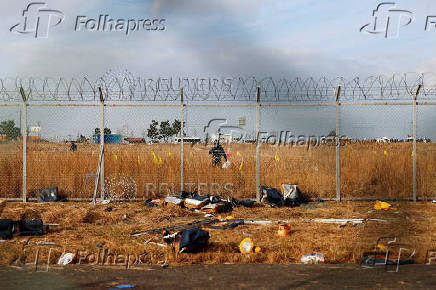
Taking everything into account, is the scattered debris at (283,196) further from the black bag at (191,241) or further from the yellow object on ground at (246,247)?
the black bag at (191,241)

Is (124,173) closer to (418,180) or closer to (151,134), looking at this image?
(151,134)

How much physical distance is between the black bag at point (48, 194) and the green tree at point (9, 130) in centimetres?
214

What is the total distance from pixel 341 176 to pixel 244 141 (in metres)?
2.74

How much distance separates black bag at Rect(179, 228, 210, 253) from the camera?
6297mm

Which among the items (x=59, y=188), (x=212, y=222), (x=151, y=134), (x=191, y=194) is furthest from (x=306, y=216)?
(x=59, y=188)

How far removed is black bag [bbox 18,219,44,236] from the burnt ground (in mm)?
1884

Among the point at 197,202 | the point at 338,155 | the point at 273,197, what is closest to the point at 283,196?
the point at 273,197

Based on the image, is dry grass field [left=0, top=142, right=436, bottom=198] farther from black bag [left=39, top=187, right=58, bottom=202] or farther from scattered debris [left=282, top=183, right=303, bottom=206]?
scattered debris [left=282, top=183, right=303, bottom=206]

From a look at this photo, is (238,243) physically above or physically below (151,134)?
below

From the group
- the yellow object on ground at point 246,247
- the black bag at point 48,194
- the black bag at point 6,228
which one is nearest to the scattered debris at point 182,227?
the yellow object on ground at point 246,247

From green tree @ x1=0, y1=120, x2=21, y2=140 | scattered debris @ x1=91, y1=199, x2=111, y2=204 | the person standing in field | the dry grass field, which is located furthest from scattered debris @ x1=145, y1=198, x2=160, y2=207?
green tree @ x1=0, y1=120, x2=21, y2=140

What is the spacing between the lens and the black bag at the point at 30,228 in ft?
24.9

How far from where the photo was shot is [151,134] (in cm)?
1205

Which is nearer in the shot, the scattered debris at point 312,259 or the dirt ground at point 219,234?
the scattered debris at point 312,259
